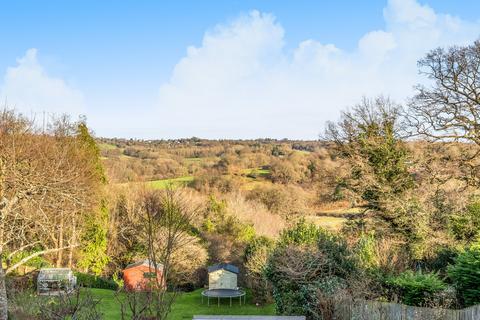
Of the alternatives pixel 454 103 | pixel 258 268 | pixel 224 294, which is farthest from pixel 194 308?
pixel 454 103

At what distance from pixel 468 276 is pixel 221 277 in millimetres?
15730

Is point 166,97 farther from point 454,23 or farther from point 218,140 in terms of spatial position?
point 218,140

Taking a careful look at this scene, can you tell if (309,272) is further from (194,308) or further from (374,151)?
(194,308)

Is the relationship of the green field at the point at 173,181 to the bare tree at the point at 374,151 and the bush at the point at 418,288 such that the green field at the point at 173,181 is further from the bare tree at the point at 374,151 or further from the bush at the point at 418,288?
the bush at the point at 418,288

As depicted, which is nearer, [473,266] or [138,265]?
[473,266]

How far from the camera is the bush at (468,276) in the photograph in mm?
10234

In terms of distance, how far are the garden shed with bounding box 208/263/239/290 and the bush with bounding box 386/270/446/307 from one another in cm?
1419

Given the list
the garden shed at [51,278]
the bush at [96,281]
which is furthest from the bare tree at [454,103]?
the bush at [96,281]

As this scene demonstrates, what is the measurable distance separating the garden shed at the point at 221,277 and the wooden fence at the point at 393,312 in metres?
13.5

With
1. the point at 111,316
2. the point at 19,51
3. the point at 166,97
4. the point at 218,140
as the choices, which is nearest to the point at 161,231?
the point at 111,316

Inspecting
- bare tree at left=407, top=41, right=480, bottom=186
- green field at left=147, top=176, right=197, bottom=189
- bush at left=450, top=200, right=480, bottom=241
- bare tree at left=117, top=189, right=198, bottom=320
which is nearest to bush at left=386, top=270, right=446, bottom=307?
bare tree at left=117, top=189, right=198, bottom=320

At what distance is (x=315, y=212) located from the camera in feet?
113

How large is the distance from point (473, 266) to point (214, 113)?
2035 cm

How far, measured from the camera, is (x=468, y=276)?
34.0 ft
